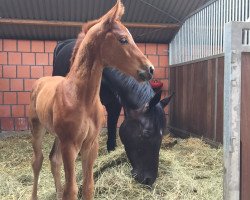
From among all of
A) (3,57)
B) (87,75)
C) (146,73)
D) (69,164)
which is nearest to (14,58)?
(3,57)

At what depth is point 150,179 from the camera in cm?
311

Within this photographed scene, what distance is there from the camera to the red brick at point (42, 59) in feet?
21.1

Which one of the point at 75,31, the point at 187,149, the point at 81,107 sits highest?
the point at 75,31

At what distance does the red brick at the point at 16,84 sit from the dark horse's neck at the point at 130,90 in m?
2.90

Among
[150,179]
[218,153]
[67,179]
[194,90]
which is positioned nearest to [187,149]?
[218,153]

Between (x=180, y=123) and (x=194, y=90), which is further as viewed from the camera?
(x=180, y=123)

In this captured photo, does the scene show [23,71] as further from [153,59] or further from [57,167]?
[57,167]

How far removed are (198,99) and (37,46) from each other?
292 cm

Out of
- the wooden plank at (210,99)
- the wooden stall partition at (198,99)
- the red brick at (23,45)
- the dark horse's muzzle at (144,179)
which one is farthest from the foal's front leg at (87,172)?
the red brick at (23,45)

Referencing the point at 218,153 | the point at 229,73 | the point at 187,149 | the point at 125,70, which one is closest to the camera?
the point at 229,73

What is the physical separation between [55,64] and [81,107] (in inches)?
113

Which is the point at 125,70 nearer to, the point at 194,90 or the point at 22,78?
the point at 194,90

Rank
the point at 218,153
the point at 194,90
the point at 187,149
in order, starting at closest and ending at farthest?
the point at 218,153 → the point at 187,149 → the point at 194,90

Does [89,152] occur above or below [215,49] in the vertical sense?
below
